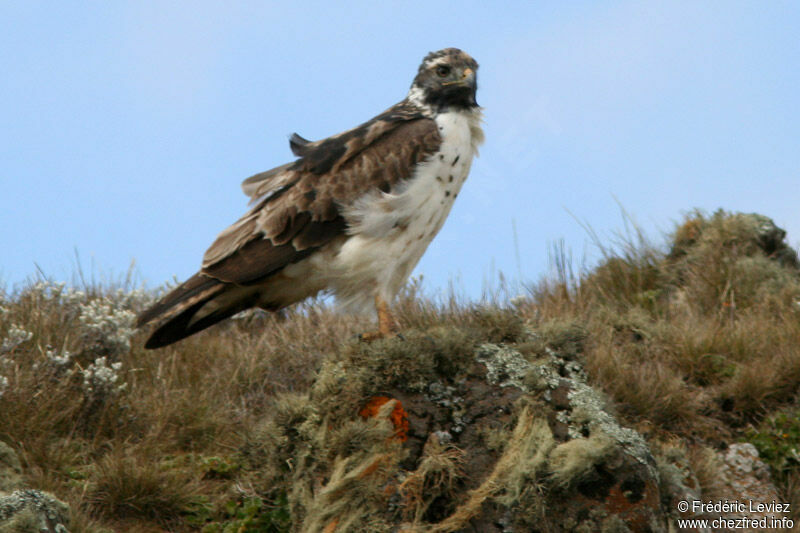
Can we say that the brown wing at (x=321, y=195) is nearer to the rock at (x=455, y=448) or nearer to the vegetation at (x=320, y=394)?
the vegetation at (x=320, y=394)

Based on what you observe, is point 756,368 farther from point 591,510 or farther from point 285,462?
point 285,462

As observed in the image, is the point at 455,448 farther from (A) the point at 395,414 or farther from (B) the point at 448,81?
(B) the point at 448,81

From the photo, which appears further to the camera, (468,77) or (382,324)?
(468,77)

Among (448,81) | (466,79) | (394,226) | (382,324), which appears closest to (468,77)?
(466,79)

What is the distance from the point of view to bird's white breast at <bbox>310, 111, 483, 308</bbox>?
5.01m

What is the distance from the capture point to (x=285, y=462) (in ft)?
15.4

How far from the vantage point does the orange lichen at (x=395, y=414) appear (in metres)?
4.29

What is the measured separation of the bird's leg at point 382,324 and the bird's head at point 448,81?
124 centimetres

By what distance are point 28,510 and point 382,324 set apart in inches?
75.0

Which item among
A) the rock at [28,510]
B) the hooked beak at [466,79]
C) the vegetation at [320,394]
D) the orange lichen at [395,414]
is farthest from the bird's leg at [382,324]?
the rock at [28,510]

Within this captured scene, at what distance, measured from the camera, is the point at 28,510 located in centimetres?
408

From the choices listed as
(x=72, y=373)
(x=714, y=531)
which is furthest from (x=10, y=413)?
(x=714, y=531)

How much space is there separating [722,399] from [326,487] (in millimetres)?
2928

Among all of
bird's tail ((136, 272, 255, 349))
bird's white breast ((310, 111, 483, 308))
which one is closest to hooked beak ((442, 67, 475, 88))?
bird's white breast ((310, 111, 483, 308))
